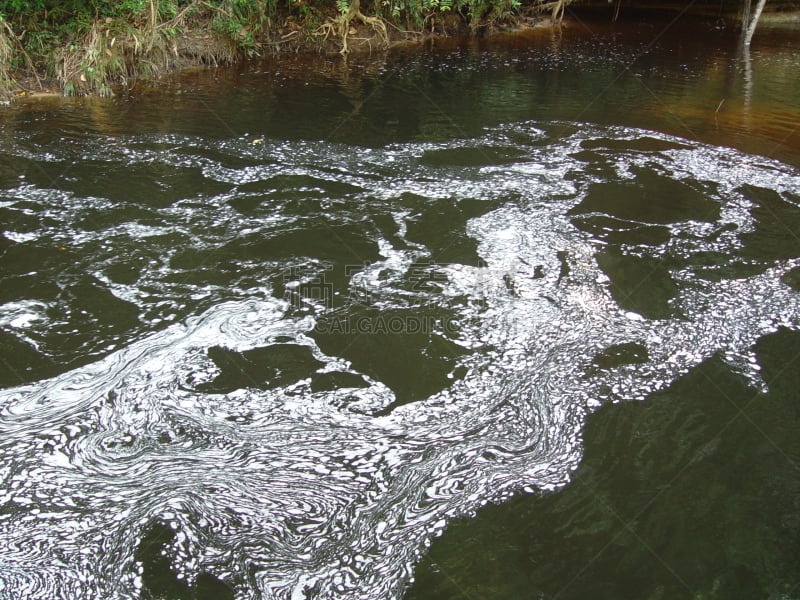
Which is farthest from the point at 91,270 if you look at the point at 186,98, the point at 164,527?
the point at 186,98

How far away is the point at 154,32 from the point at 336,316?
23.1 feet

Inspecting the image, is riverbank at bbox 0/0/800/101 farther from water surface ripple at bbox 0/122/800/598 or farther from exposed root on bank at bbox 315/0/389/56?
water surface ripple at bbox 0/122/800/598

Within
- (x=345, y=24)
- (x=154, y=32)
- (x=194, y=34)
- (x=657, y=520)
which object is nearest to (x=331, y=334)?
(x=657, y=520)

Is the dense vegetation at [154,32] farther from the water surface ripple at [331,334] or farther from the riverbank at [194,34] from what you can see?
the water surface ripple at [331,334]

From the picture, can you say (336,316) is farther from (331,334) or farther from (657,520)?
(657,520)

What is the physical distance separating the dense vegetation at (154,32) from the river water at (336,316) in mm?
1263

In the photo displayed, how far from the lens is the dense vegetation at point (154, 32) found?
8.02 m

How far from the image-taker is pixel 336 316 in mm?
3748

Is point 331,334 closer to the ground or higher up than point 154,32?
closer to the ground

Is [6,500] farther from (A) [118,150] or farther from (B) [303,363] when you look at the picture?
(A) [118,150]

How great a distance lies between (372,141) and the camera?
6645 millimetres

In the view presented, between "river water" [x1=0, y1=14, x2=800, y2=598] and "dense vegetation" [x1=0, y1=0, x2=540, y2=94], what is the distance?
4.14 feet

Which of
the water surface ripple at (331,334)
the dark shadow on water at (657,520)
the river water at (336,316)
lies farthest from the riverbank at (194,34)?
the dark shadow on water at (657,520)

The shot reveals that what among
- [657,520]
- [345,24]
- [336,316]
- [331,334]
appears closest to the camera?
Answer: [657,520]
